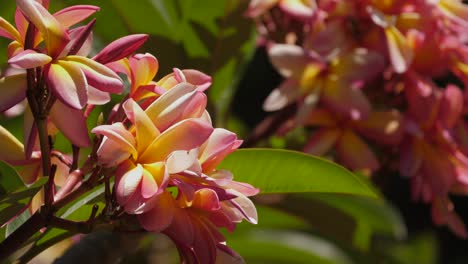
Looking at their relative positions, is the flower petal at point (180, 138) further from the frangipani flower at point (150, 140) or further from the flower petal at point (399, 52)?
the flower petal at point (399, 52)

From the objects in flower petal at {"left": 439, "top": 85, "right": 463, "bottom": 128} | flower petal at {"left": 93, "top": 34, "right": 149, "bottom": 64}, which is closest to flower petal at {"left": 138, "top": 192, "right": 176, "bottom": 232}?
flower petal at {"left": 93, "top": 34, "right": 149, "bottom": 64}

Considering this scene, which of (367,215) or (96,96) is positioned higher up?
(96,96)

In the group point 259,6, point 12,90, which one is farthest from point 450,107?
point 12,90

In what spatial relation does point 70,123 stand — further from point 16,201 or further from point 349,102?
point 349,102

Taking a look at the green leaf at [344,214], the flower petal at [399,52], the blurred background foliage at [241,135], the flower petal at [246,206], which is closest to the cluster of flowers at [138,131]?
the flower petal at [246,206]

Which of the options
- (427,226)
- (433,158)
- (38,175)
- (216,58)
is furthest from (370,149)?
(427,226)

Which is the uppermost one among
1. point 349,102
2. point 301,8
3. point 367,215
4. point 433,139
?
point 301,8

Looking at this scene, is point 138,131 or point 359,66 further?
point 359,66
